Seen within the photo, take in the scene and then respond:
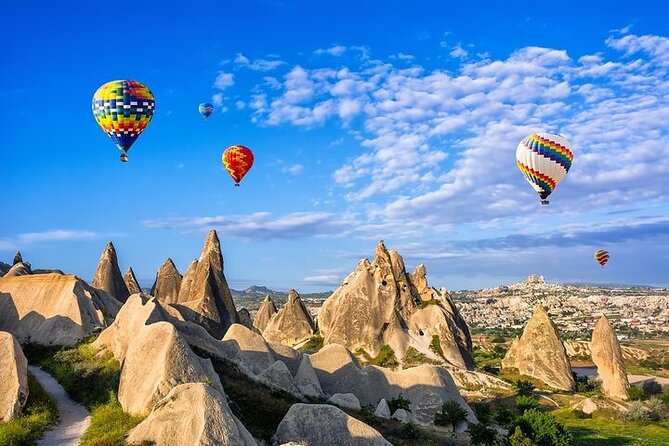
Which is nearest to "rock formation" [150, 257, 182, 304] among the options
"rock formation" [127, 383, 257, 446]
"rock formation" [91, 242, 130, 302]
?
"rock formation" [91, 242, 130, 302]

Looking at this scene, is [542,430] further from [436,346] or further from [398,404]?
[436,346]

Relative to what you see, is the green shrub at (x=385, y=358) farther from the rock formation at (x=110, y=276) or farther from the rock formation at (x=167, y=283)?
the rock formation at (x=110, y=276)

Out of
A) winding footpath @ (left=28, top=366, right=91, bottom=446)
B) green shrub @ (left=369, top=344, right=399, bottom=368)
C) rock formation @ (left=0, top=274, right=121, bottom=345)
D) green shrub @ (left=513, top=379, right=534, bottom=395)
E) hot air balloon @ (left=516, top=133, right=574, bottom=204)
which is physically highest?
hot air balloon @ (left=516, top=133, right=574, bottom=204)

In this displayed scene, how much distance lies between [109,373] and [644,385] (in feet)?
204

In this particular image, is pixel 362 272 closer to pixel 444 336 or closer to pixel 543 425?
pixel 444 336

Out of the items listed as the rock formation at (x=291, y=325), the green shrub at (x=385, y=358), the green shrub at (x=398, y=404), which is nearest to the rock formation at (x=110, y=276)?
the rock formation at (x=291, y=325)

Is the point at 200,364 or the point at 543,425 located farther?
the point at 543,425

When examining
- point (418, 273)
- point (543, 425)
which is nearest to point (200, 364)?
point (543, 425)

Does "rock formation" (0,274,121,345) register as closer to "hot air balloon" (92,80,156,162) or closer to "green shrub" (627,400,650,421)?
"hot air balloon" (92,80,156,162)

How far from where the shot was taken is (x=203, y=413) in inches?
669

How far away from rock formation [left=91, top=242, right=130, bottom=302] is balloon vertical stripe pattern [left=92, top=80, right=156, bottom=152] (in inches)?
1012

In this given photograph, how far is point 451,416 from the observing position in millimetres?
37062

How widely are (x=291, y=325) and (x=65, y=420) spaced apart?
56899 millimetres

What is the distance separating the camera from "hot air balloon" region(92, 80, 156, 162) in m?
44.2
